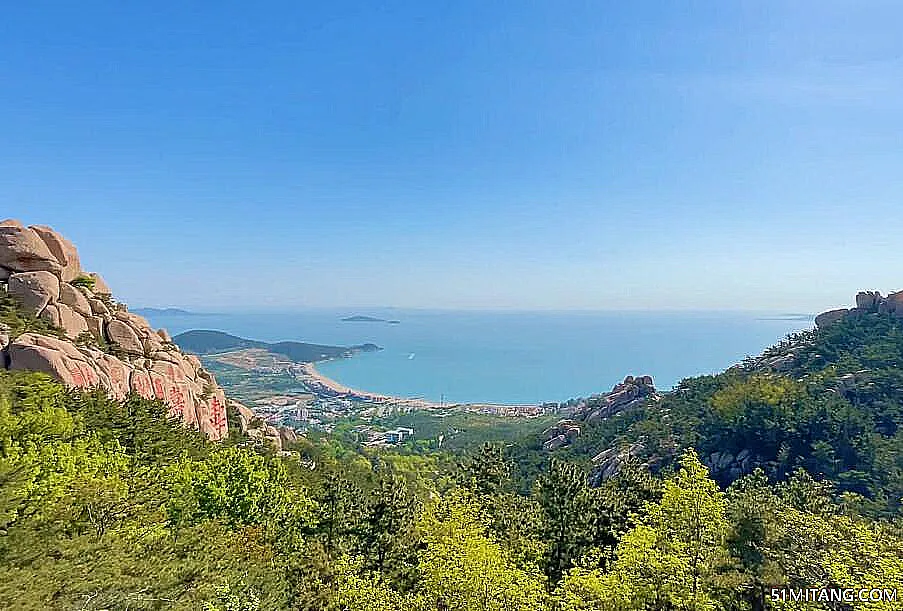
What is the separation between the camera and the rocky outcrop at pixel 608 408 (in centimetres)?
5356

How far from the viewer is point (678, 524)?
14.1m

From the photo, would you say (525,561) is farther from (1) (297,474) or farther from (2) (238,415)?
(2) (238,415)


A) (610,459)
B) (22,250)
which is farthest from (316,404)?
(22,250)

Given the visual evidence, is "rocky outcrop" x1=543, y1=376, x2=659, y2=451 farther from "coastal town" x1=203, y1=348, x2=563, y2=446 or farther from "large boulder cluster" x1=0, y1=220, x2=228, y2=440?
"coastal town" x1=203, y1=348, x2=563, y2=446

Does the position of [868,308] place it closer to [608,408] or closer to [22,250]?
[608,408]

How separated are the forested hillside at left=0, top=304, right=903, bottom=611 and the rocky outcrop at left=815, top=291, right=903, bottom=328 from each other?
34155mm

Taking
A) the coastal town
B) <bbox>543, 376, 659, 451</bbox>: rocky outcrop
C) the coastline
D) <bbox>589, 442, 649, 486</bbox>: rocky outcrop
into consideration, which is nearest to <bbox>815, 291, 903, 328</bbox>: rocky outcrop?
<bbox>543, 376, 659, 451</bbox>: rocky outcrop

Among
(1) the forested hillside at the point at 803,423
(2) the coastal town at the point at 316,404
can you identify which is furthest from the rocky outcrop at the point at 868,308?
(2) the coastal town at the point at 316,404

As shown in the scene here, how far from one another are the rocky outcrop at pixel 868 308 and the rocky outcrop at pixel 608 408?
2010 centimetres

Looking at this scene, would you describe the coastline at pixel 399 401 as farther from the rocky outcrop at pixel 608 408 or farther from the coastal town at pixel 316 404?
the rocky outcrop at pixel 608 408

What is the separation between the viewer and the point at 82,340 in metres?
24.6

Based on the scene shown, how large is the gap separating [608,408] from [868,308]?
2861cm

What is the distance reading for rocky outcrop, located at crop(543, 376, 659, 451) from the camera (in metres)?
53.6

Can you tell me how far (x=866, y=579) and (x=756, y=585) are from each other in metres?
2.26
